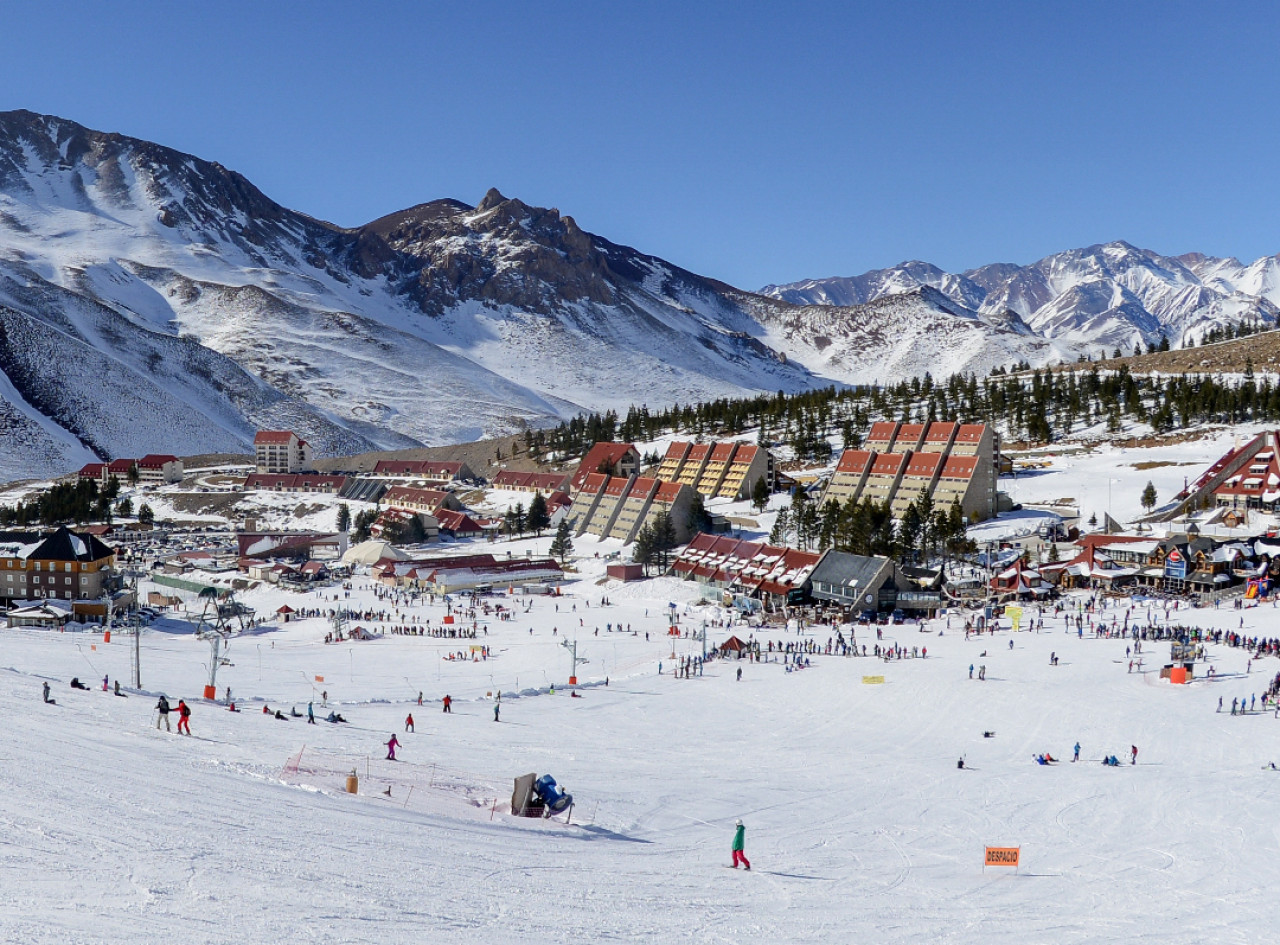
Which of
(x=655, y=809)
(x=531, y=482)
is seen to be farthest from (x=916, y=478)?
(x=655, y=809)

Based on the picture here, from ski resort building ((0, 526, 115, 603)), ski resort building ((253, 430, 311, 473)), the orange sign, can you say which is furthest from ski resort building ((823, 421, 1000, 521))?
ski resort building ((253, 430, 311, 473))

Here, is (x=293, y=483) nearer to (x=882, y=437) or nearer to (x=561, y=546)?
(x=561, y=546)

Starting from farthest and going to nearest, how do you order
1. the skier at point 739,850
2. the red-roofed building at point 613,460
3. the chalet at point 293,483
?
Result: 1. the chalet at point 293,483
2. the red-roofed building at point 613,460
3. the skier at point 739,850

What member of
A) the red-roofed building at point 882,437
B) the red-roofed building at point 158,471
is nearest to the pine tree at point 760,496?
the red-roofed building at point 882,437

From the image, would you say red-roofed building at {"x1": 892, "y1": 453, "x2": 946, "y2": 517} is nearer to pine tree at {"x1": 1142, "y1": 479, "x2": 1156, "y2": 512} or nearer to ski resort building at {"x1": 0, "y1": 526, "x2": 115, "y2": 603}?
pine tree at {"x1": 1142, "y1": 479, "x2": 1156, "y2": 512}

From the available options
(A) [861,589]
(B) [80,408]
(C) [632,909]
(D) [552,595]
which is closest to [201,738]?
(C) [632,909]

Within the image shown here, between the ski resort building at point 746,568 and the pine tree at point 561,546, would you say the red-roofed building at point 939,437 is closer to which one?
the ski resort building at point 746,568
